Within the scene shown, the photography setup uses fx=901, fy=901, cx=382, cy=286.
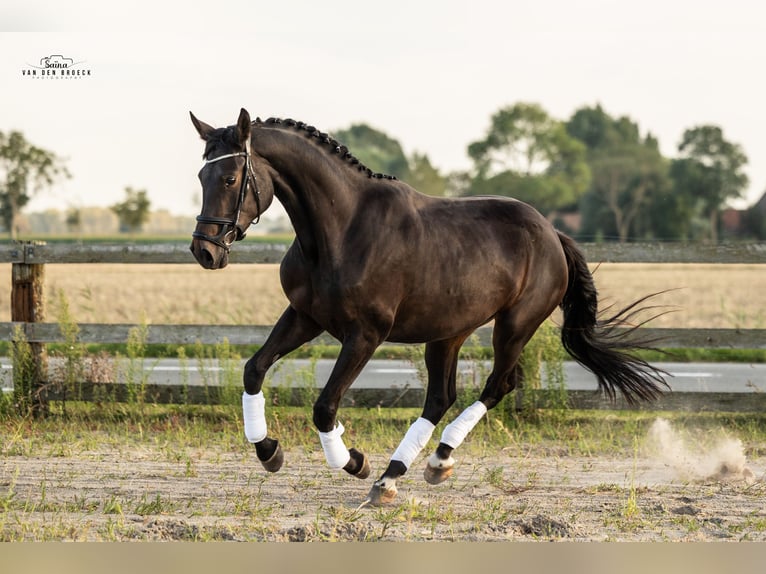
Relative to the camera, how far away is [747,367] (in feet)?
39.8

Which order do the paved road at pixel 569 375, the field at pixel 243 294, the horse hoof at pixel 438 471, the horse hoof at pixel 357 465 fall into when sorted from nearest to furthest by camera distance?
the horse hoof at pixel 357 465 → the horse hoof at pixel 438 471 → the paved road at pixel 569 375 → the field at pixel 243 294

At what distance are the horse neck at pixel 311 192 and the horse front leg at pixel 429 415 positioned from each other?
46.2 inches

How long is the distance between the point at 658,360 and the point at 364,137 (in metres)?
93.3

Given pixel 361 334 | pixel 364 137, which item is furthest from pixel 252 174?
pixel 364 137

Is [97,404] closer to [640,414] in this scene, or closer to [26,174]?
[640,414]

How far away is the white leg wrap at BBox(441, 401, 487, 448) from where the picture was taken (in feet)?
17.6

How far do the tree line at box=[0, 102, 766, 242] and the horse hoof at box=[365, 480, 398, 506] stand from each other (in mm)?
44166

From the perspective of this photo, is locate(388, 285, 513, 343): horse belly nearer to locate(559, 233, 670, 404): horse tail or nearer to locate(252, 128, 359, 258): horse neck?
locate(252, 128, 359, 258): horse neck

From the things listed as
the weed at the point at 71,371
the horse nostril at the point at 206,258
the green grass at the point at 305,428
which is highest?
the horse nostril at the point at 206,258

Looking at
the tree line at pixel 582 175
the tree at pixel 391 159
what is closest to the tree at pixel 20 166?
the tree line at pixel 582 175

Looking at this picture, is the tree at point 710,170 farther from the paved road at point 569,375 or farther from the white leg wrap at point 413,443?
the white leg wrap at point 413,443

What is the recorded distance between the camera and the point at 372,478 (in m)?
5.77

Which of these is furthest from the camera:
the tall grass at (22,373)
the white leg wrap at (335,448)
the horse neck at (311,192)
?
the tall grass at (22,373)

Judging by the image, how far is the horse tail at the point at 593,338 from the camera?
6094mm
